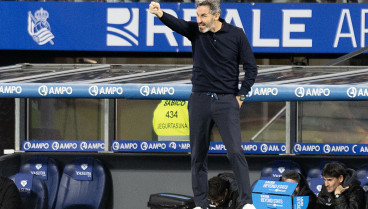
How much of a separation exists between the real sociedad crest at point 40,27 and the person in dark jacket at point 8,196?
379 cm

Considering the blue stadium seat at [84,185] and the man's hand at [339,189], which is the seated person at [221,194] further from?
the blue stadium seat at [84,185]

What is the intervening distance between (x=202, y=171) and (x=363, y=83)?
4183 mm

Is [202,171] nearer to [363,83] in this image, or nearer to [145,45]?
[363,83]

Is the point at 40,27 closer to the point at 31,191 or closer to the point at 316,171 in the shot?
the point at 31,191

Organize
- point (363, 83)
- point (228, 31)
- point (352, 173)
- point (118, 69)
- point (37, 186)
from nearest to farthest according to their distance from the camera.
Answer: point (228, 31), point (352, 173), point (363, 83), point (37, 186), point (118, 69)

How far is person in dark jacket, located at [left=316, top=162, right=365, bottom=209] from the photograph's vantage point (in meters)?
7.86

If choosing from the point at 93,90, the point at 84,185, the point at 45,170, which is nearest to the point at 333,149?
the point at 84,185

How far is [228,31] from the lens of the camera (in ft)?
16.7

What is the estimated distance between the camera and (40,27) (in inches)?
489

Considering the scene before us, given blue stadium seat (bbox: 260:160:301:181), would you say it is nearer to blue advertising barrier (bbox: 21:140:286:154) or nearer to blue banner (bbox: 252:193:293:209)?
blue advertising barrier (bbox: 21:140:286:154)

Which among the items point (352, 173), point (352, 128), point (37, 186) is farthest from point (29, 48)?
point (352, 173)

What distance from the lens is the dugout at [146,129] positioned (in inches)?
424

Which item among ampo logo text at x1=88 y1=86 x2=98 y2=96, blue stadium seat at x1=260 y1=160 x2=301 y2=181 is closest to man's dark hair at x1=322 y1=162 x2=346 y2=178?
blue stadium seat at x1=260 y1=160 x2=301 y2=181

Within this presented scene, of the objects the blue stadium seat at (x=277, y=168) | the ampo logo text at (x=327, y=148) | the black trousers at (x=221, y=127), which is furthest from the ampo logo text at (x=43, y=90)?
the black trousers at (x=221, y=127)
